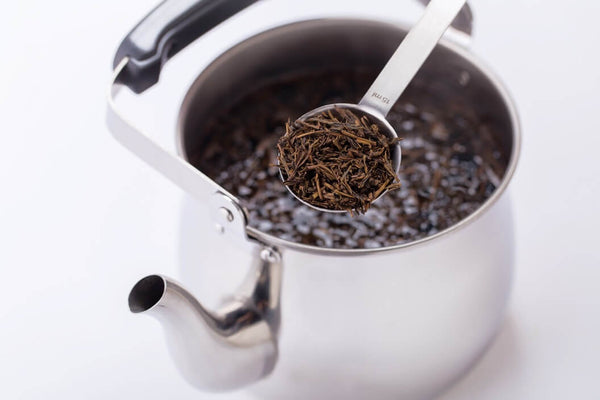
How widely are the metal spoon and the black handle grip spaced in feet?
0.69

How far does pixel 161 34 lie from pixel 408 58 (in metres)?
0.34

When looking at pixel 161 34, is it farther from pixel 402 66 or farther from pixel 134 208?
pixel 134 208

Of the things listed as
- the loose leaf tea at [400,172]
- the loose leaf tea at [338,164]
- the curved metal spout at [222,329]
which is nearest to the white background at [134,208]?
the loose leaf tea at [400,172]

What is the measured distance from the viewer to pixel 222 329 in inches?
45.3

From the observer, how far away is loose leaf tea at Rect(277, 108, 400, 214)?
3.59ft

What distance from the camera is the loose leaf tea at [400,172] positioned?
128 cm

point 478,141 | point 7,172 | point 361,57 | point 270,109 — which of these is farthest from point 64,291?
point 478,141

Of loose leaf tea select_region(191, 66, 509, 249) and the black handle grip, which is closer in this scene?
the black handle grip

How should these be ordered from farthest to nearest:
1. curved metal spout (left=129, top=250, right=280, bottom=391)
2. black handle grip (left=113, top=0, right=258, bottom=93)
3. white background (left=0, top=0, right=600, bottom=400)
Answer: white background (left=0, top=0, right=600, bottom=400), black handle grip (left=113, top=0, right=258, bottom=93), curved metal spout (left=129, top=250, right=280, bottom=391)

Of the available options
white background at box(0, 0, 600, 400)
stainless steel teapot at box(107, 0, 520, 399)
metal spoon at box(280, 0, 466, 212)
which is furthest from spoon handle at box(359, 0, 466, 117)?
white background at box(0, 0, 600, 400)

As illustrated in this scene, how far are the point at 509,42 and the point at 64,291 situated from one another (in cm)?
109

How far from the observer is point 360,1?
78.4 inches

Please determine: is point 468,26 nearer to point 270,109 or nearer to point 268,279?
point 270,109

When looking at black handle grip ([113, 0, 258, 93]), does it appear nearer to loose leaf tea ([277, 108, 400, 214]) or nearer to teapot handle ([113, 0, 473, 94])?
teapot handle ([113, 0, 473, 94])
